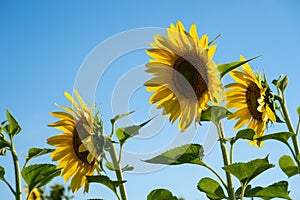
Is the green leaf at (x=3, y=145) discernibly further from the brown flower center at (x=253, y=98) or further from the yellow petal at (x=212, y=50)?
the brown flower center at (x=253, y=98)

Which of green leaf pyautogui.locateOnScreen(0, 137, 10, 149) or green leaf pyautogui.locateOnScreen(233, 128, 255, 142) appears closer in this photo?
green leaf pyautogui.locateOnScreen(233, 128, 255, 142)

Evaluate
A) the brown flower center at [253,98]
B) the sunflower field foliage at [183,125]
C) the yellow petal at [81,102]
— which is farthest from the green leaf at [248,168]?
the yellow petal at [81,102]

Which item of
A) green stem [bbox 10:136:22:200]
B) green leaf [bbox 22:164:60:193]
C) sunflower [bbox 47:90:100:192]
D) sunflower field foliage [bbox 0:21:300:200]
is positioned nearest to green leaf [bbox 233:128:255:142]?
sunflower field foliage [bbox 0:21:300:200]

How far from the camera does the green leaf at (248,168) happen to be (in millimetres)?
1589

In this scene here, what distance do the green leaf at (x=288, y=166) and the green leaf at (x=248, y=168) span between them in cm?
24

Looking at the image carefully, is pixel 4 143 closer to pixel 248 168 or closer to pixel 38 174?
pixel 38 174

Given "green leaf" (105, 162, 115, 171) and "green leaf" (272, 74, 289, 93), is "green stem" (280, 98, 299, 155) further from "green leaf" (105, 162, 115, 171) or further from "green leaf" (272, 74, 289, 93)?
"green leaf" (105, 162, 115, 171)

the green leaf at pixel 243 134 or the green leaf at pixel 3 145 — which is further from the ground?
the green leaf at pixel 3 145

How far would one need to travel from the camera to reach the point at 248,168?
1.66 metres

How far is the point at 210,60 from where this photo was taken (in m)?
1.96

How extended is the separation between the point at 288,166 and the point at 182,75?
0.68m

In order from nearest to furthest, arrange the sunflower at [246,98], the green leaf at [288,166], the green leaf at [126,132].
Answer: the green leaf at [126,132] < the green leaf at [288,166] < the sunflower at [246,98]

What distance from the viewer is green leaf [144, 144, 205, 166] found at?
1.66m

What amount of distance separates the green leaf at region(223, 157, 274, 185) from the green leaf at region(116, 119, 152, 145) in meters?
0.37
